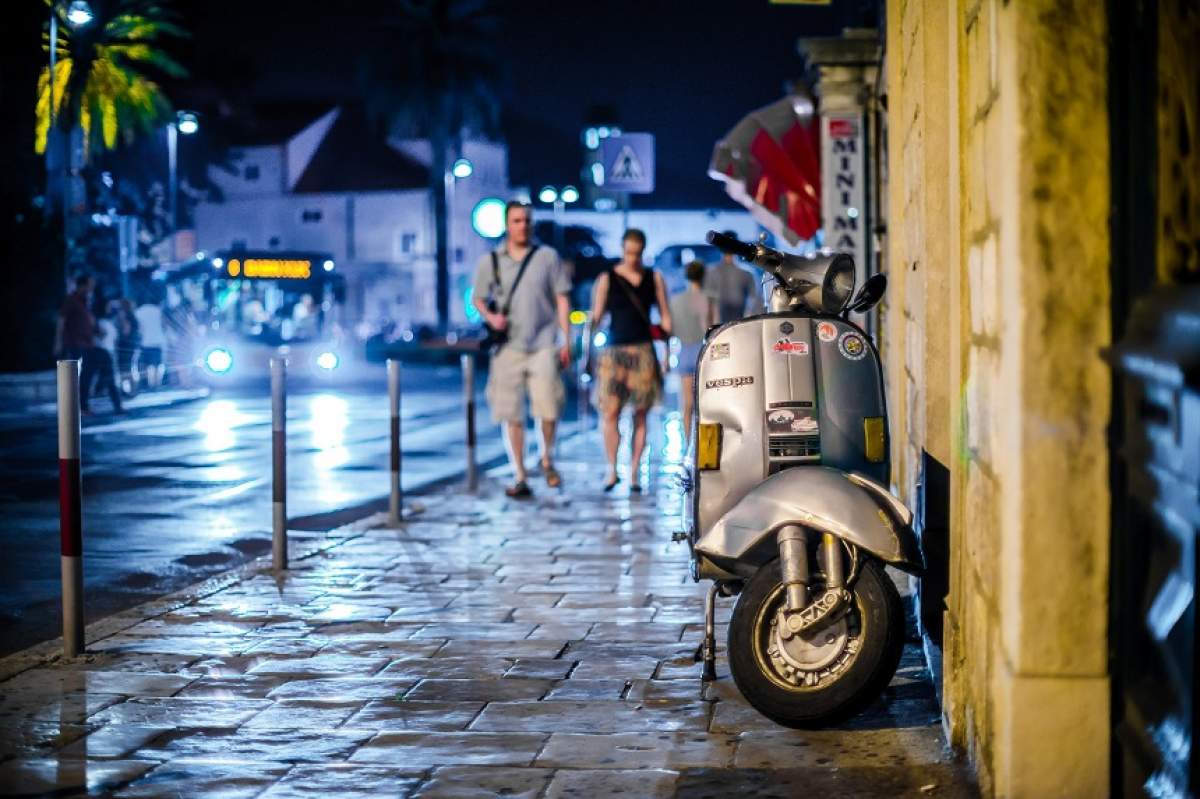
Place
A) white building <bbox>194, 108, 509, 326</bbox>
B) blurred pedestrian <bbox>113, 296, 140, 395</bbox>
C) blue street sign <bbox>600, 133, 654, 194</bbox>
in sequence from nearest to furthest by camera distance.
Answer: blue street sign <bbox>600, 133, 654, 194</bbox> < blurred pedestrian <bbox>113, 296, 140, 395</bbox> < white building <bbox>194, 108, 509, 326</bbox>

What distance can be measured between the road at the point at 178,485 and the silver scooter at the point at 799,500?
10.2ft

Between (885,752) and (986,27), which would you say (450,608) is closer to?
(885,752)

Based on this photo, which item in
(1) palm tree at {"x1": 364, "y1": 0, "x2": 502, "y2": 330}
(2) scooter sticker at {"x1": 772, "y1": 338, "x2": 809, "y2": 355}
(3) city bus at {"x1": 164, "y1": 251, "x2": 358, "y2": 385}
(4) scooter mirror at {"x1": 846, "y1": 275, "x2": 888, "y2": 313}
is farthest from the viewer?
(1) palm tree at {"x1": 364, "y1": 0, "x2": 502, "y2": 330}

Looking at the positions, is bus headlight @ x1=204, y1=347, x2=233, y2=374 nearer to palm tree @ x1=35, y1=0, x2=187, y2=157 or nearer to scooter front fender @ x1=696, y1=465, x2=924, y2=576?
palm tree @ x1=35, y1=0, x2=187, y2=157

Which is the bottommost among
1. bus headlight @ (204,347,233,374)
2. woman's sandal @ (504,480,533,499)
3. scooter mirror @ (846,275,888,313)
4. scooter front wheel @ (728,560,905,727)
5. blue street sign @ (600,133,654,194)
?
woman's sandal @ (504,480,533,499)

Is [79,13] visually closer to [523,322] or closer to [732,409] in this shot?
[523,322]

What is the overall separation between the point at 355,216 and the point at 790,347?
85524 mm

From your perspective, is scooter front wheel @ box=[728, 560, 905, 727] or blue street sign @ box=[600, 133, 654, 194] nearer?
scooter front wheel @ box=[728, 560, 905, 727]

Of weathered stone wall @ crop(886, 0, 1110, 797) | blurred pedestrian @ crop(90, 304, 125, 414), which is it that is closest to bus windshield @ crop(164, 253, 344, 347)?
blurred pedestrian @ crop(90, 304, 125, 414)

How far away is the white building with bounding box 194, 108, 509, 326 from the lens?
89.2 m

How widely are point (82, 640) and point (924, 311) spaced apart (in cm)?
338

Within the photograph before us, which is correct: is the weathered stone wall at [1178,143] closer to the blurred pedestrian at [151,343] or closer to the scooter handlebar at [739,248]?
the scooter handlebar at [739,248]

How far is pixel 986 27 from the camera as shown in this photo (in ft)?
14.0

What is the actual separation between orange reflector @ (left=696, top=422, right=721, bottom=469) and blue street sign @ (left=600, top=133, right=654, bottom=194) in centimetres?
2086
